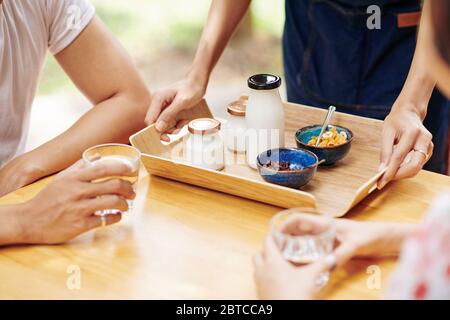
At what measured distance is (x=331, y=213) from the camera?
1.38m

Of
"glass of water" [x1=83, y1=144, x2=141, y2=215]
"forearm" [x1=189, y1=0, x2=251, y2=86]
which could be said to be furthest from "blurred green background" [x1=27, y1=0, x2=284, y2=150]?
"glass of water" [x1=83, y1=144, x2=141, y2=215]

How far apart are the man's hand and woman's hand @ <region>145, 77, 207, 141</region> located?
41cm

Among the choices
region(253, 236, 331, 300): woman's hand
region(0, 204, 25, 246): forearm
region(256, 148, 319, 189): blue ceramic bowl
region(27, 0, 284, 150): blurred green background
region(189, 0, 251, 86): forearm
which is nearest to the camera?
region(253, 236, 331, 300): woman's hand

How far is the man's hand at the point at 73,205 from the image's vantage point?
4.28ft

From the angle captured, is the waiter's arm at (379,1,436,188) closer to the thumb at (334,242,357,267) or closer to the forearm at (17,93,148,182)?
the thumb at (334,242,357,267)

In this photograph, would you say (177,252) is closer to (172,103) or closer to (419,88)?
(172,103)

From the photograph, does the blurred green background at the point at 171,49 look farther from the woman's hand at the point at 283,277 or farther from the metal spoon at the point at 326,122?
the woman's hand at the point at 283,277

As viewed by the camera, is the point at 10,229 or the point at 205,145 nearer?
the point at 10,229

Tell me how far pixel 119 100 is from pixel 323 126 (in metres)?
0.63

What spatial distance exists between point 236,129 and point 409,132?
0.44 m

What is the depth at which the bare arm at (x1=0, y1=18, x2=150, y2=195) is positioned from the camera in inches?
69.9

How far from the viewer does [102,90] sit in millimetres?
1896

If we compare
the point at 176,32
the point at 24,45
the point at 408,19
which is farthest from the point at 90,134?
the point at 176,32
